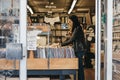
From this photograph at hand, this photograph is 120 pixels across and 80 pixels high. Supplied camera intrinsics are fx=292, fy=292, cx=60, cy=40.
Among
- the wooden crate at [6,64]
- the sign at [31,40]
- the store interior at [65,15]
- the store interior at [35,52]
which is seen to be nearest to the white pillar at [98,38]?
the store interior at [35,52]

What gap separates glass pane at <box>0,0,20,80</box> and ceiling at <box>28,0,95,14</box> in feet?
25.6

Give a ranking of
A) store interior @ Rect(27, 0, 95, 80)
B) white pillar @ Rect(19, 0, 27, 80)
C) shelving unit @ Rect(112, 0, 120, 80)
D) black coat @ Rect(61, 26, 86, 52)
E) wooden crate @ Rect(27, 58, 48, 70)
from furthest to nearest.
Answer: store interior @ Rect(27, 0, 95, 80) → black coat @ Rect(61, 26, 86, 52) → wooden crate @ Rect(27, 58, 48, 70) → shelving unit @ Rect(112, 0, 120, 80) → white pillar @ Rect(19, 0, 27, 80)

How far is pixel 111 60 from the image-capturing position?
4.33 meters

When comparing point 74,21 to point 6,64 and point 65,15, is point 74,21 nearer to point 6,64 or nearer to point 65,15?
point 6,64

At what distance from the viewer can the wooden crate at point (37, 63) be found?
4.48 m

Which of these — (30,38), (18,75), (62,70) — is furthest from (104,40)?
(18,75)

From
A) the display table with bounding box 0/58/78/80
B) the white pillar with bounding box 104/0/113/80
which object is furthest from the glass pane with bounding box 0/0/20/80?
the white pillar with bounding box 104/0/113/80

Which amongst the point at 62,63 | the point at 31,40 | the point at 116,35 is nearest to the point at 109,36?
the point at 116,35

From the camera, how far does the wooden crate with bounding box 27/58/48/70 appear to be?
4.48 m

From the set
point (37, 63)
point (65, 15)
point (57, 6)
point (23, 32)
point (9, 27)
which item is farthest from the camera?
point (57, 6)

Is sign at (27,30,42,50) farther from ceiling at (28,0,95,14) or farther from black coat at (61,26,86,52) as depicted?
ceiling at (28,0,95,14)

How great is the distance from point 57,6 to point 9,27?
951 centimetres

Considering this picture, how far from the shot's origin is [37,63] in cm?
455

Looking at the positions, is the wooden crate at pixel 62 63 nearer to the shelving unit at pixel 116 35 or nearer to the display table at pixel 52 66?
the display table at pixel 52 66
